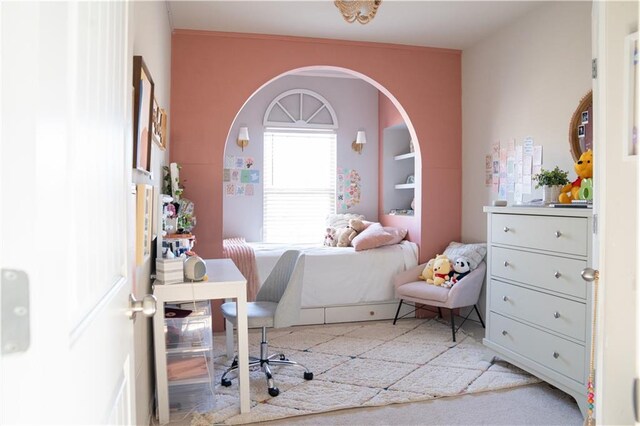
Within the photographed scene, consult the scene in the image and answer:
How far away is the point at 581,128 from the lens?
11.0ft

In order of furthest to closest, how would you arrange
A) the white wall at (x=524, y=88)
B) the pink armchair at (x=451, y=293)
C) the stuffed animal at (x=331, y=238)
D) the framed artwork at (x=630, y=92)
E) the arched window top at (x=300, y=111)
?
1. the arched window top at (x=300, y=111)
2. the stuffed animal at (x=331, y=238)
3. the pink armchair at (x=451, y=293)
4. the white wall at (x=524, y=88)
5. the framed artwork at (x=630, y=92)

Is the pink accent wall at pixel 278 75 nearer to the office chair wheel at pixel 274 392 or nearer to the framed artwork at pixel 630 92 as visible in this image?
the office chair wheel at pixel 274 392

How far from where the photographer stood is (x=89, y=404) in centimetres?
71

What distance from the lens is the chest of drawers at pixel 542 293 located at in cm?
250

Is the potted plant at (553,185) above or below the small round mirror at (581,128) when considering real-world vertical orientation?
below

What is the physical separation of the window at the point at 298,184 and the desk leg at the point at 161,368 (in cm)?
328

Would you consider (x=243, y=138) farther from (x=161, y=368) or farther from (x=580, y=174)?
(x=580, y=174)

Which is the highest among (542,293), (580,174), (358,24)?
(358,24)

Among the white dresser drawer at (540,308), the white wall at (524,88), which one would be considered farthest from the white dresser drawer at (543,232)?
the white wall at (524,88)

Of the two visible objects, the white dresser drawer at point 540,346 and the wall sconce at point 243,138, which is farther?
the wall sconce at point 243,138

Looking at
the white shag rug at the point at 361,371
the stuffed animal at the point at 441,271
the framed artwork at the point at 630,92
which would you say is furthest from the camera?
the stuffed animal at the point at 441,271

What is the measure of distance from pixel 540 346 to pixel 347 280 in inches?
76.8

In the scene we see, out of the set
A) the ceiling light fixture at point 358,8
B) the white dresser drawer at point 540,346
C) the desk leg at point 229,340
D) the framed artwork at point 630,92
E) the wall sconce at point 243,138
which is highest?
the ceiling light fixture at point 358,8

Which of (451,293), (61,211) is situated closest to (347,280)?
(451,293)
